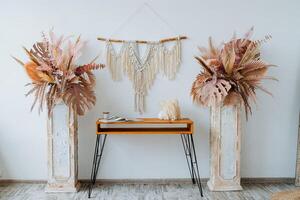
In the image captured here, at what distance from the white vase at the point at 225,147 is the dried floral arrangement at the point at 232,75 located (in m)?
0.16

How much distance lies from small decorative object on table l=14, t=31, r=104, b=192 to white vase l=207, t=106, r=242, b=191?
147 cm

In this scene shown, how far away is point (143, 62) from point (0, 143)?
206cm

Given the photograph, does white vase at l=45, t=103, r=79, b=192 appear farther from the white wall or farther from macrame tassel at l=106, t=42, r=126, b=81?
macrame tassel at l=106, t=42, r=126, b=81

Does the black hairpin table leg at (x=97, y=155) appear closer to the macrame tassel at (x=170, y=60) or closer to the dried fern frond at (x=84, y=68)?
the dried fern frond at (x=84, y=68)

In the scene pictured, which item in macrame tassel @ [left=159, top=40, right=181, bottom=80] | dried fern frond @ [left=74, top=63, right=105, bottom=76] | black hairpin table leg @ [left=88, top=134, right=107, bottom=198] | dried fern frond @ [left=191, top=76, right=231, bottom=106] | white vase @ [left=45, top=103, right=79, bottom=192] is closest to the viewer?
dried fern frond @ [left=191, top=76, right=231, bottom=106]

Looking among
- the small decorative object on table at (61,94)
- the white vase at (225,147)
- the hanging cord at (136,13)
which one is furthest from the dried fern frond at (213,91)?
the small decorative object on table at (61,94)

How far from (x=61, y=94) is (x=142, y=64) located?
1073mm

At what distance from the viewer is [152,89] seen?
12.8 ft

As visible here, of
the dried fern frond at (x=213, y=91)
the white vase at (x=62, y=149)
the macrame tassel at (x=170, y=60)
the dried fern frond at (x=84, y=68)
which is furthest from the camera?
the macrame tassel at (x=170, y=60)

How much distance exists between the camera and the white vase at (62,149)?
3.58 metres

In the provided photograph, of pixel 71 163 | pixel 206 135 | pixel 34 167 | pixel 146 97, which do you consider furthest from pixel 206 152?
pixel 34 167

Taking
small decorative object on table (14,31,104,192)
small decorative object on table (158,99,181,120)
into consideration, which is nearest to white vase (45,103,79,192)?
small decorative object on table (14,31,104,192)

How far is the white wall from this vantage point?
3.81 metres

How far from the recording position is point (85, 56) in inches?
152
